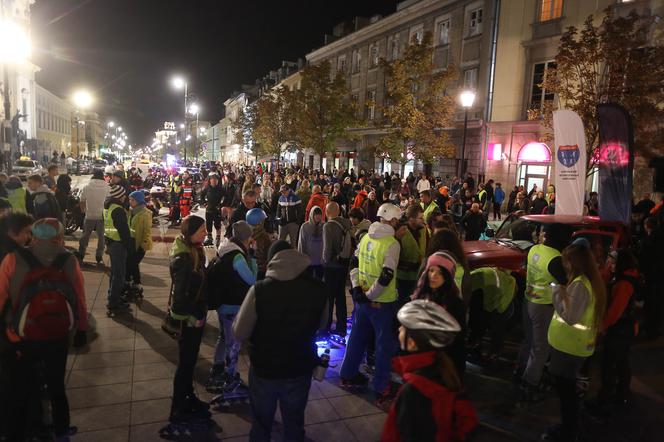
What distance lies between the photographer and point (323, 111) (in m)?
31.9

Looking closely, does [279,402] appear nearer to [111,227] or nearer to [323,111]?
[111,227]

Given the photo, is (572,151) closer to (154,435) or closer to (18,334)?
(154,435)

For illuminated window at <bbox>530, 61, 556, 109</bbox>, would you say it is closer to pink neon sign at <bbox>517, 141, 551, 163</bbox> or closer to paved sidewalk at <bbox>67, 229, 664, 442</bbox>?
pink neon sign at <bbox>517, 141, 551, 163</bbox>

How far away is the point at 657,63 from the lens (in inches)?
582

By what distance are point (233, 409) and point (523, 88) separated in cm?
2254

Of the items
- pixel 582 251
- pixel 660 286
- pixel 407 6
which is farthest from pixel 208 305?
pixel 407 6

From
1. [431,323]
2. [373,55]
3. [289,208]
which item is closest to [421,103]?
[373,55]

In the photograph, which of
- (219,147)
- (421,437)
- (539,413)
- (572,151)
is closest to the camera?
(421,437)

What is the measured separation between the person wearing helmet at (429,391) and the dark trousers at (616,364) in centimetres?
340

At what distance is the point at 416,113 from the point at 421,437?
22.0m

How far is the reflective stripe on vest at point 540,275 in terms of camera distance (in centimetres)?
482

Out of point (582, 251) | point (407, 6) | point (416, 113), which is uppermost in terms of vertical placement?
point (407, 6)

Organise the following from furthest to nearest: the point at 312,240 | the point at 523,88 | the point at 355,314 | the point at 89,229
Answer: the point at 523,88, the point at 89,229, the point at 312,240, the point at 355,314

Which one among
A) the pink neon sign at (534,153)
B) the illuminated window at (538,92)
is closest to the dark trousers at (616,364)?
the pink neon sign at (534,153)
